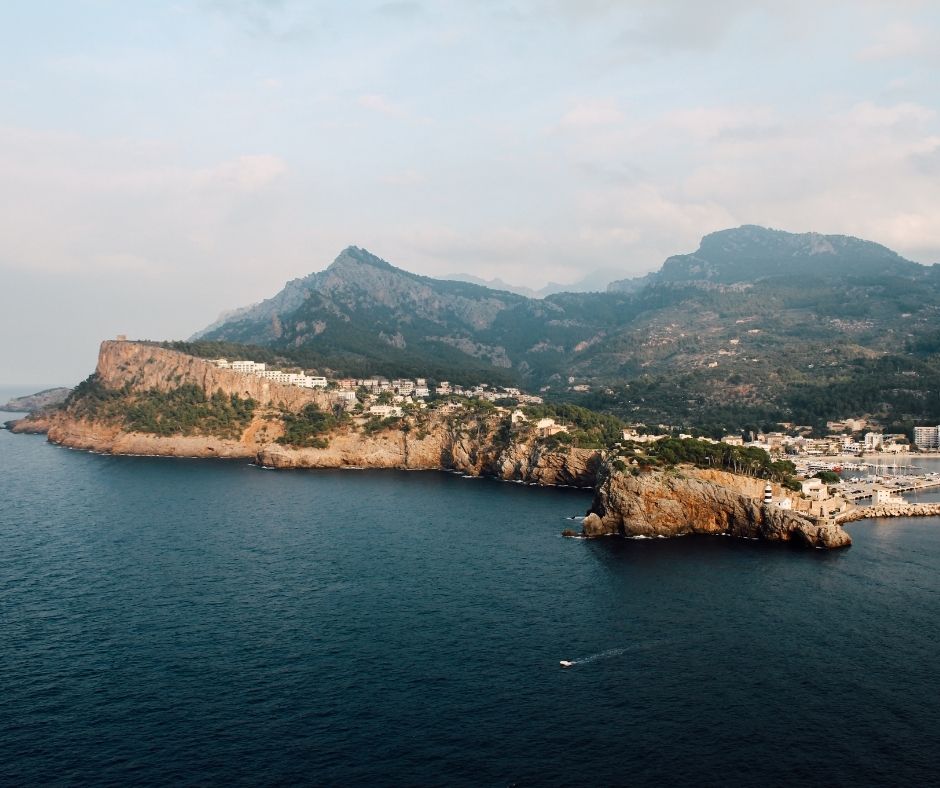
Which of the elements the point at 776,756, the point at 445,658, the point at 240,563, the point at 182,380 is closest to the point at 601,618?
the point at 445,658

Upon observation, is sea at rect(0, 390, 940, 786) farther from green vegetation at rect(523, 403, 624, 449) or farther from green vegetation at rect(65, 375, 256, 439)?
green vegetation at rect(65, 375, 256, 439)

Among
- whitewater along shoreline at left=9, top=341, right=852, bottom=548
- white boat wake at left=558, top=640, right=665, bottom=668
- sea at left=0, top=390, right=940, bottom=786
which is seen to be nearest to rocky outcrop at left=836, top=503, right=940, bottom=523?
sea at left=0, top=390, right=940, bottom=786

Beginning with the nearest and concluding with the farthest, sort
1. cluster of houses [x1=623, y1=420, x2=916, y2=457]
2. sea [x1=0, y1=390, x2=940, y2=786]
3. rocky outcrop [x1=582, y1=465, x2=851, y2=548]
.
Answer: sea [x1=0, y1=390, x2=940, y2=786]
rocky outcrop [x1=582, y1=465, x2=851, y2=548]
cluster of houses [x1=623, y1=420, x2=916, y2=457]

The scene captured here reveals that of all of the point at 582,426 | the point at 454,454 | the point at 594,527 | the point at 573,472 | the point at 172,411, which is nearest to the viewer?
the point at 594,527

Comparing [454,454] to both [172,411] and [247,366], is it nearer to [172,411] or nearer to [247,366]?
[172,411]

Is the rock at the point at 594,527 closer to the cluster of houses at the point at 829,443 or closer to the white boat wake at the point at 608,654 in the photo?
the white boat wake at the point at 608,654

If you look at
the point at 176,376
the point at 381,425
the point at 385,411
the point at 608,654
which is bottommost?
the point at 608,654

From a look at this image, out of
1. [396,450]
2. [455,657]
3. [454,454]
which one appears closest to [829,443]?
[454,454]

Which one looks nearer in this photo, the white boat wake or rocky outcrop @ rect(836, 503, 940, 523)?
the white boat wake
